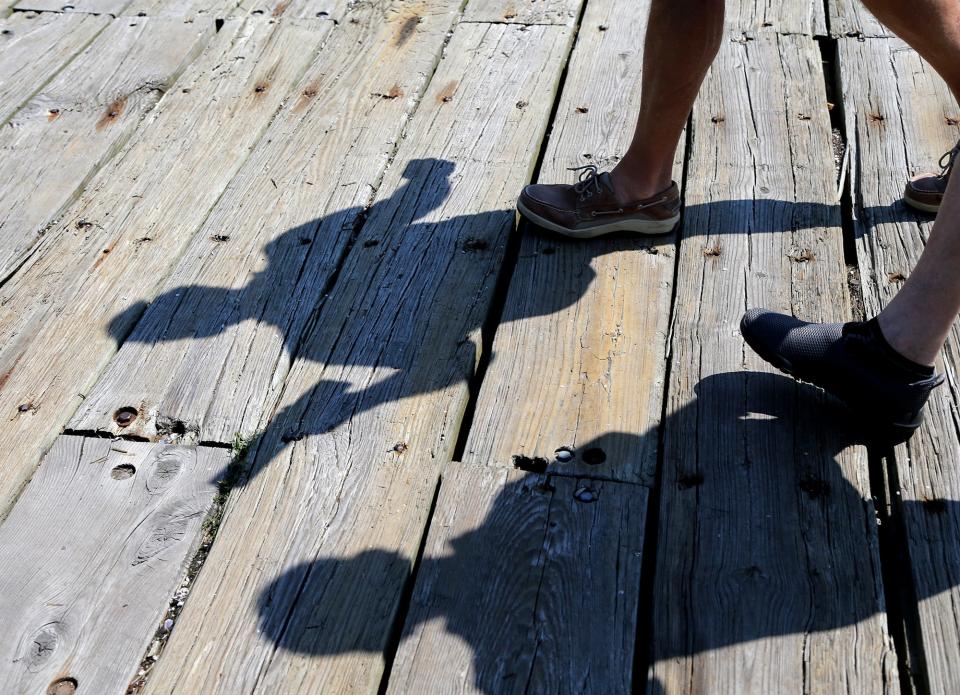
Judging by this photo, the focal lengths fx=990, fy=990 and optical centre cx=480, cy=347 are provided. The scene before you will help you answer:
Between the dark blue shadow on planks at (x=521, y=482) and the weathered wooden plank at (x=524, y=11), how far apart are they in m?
1.21

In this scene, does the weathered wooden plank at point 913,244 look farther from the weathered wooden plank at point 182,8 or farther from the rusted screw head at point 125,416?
the weathered wooden plank at point 182,8

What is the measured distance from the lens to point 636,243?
2545 millimetres

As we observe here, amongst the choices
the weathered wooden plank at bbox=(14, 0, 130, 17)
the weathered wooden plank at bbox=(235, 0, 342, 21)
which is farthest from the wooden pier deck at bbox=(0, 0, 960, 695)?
the weathered wooden plank at bbox=(14, 0, 130, 17)

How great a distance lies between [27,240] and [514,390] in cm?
145

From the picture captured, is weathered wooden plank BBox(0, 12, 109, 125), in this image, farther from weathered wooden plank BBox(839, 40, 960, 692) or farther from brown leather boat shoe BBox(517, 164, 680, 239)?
weathered wooden plank BBox(839, 40, 960, 692)

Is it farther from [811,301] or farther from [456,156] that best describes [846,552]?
[456,156]

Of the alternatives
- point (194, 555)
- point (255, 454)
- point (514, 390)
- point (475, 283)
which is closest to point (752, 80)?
point (475, 283)

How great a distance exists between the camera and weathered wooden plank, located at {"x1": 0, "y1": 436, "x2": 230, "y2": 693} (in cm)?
165

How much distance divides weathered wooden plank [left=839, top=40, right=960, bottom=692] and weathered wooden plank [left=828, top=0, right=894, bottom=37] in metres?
0.08

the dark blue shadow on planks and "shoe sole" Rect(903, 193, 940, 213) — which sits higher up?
the dark blue shadow on planks

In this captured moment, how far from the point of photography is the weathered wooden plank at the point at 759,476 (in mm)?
1597

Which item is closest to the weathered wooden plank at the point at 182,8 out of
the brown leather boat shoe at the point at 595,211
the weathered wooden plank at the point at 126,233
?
the weathered wooden plank at the point at 126,233

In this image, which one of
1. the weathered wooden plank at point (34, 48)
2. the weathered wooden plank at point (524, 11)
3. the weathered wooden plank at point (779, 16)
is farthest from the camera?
the weathered wooden plank at point (524, 11)

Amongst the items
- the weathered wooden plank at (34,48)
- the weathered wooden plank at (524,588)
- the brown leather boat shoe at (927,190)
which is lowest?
the brown leather boat shoe at (927,190)
